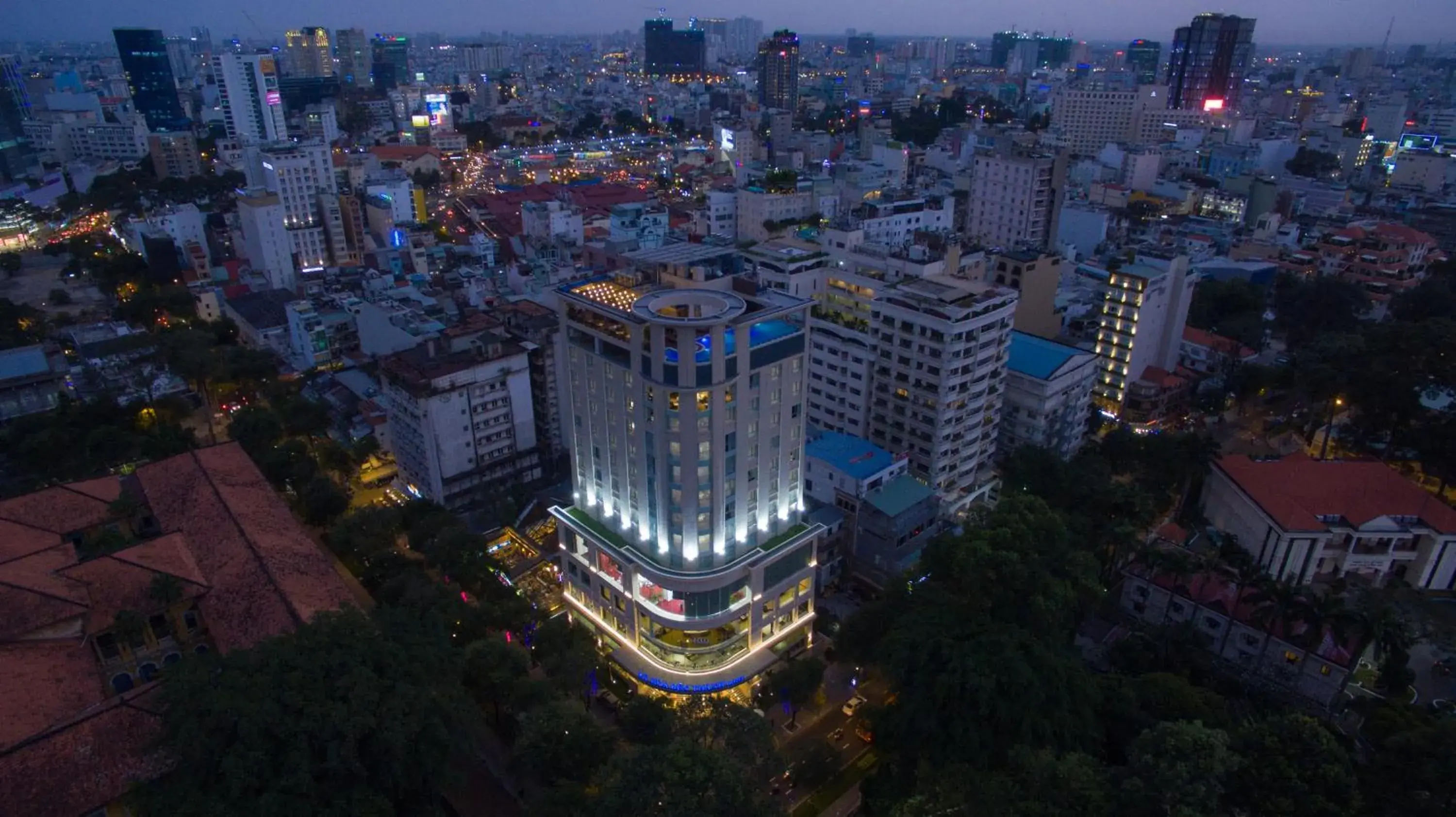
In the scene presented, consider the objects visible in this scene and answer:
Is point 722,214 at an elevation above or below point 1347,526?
above

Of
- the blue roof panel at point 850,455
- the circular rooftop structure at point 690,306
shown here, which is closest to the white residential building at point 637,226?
the blue roof panel at point 850,455

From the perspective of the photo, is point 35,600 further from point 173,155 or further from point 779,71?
point 779,71

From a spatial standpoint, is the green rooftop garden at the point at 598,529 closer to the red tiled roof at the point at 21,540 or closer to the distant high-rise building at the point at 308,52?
the red tiled roof at the point at 21,540

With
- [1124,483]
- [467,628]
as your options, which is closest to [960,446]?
[1124,483]

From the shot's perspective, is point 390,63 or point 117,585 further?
point 390,63

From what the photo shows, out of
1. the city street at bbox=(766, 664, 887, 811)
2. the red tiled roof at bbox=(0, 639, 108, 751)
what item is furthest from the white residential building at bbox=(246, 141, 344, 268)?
the city street at bbox=(766, 664, 887, 811)

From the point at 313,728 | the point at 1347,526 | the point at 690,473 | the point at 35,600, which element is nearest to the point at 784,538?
the point at 690,473

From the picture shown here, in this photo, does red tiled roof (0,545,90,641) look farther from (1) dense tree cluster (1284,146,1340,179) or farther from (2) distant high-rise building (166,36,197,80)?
(2) distant high-rise building (166,36,197,80)

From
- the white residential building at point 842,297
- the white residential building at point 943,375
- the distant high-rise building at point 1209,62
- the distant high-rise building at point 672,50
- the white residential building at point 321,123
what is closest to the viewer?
the white residential building at point 943,375
